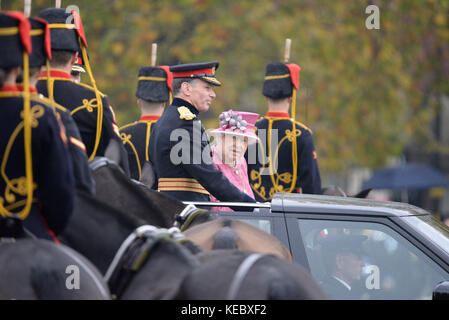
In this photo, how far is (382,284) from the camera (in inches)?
209

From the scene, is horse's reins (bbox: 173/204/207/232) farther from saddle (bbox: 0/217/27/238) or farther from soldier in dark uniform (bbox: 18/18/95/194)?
saddle (bbox: 0/217/27/238)

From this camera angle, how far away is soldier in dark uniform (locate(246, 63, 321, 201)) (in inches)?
306

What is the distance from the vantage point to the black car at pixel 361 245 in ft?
17.1

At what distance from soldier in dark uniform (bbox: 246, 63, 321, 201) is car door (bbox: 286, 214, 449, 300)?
8.03 ft

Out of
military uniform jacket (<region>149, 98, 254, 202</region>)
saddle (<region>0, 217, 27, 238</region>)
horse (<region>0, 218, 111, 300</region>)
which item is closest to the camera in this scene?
horse (<region>0, 218, 111, 300</region>)

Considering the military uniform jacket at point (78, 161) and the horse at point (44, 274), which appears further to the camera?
the military uniform jacket at point (78, 161)

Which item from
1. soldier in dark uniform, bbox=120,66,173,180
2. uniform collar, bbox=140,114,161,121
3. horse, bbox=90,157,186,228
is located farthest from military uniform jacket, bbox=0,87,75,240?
uniform collar, bbox=140,114,161,121

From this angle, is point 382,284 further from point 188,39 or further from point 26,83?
point 188,39

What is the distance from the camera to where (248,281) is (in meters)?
3.10

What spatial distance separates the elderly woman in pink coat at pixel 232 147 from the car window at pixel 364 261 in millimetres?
1279

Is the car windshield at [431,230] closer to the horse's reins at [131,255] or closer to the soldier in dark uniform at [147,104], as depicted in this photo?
the horse's reins at [131,255]

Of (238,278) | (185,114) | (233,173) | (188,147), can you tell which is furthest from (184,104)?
(238,278)

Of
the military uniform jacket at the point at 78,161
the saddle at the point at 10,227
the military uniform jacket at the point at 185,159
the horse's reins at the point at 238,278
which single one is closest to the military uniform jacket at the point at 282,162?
the military uniform jacket at the point at 185,159

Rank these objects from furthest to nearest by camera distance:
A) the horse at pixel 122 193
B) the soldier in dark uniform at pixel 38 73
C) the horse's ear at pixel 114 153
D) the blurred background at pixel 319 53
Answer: the blurred background at pixel 319 53, the horse's ear at pixel 114 153, the horse at pixel 122 193, the soldier in dark uniform at pixel 38 73
